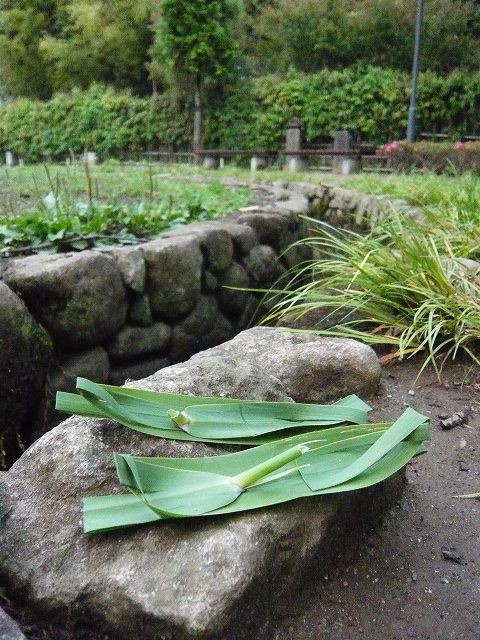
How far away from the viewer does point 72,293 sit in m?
2.52

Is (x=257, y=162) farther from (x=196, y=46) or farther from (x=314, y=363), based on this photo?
(x=314, y=363)

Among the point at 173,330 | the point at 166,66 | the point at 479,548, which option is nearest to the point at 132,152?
the point at 166,66

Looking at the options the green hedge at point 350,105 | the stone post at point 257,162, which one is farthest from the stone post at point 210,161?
the green hedge at point 350,105

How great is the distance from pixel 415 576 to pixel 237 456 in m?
0.42

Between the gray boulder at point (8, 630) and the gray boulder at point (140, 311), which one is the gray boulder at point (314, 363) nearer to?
the gray boulder at point (8, 630)

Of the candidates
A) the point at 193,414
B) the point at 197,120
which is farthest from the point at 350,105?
the point at 193,414

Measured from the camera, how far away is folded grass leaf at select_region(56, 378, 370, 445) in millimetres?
1153

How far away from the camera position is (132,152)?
17.2 m

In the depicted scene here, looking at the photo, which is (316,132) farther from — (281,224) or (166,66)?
(281,224)

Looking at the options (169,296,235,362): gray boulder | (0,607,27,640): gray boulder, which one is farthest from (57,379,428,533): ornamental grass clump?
(169,296,235,362): gray boulder

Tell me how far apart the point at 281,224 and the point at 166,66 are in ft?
38.3

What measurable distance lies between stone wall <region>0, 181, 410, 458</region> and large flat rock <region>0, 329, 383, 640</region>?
4.02 feet

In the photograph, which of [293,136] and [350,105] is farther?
[350,105]

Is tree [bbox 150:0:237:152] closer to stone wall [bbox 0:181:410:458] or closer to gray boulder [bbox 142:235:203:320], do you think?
stone wall [bbox 0:181:410:458]
